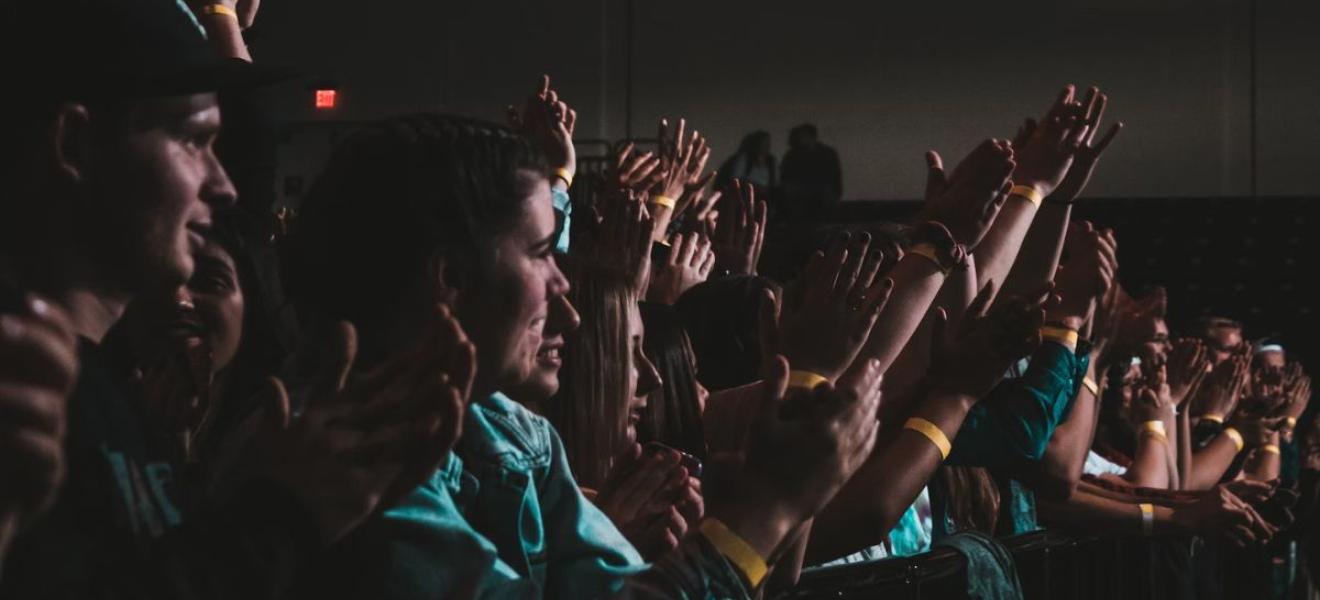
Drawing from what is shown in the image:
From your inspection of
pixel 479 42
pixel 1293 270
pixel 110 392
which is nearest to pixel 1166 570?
pixel 110 392

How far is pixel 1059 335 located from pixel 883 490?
85cm

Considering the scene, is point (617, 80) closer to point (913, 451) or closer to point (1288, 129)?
point (1288, 129)

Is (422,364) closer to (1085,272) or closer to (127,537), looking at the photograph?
(127,537)

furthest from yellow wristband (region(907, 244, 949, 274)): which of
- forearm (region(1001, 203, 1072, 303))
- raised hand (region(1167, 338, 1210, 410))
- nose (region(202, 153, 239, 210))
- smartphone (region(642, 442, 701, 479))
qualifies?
raised hand (region(1167, 338, 1210, 410))

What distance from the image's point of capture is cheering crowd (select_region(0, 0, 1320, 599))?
109cm

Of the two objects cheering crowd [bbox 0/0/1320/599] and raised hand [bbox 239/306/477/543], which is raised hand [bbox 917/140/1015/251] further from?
raised hand [bbox 239/306/477/543]

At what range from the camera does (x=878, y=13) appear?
1167 cm

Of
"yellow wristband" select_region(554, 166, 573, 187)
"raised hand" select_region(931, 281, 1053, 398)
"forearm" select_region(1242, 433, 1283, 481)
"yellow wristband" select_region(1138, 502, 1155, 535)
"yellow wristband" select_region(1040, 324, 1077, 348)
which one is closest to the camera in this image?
"raised hand" select_region(931, 281, 1053, 398)

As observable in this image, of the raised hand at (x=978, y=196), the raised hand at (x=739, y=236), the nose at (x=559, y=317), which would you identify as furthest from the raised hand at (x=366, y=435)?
the raised hand at (x=739, y=236)

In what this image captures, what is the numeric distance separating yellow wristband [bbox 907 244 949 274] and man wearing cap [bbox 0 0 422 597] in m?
1.27

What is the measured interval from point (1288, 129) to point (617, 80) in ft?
15.2

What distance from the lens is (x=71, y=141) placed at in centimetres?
119

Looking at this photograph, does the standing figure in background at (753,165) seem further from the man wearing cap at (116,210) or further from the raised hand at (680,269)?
the man wearing cap at (116,210)

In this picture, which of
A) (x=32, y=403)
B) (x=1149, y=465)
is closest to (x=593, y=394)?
(x=32, y=403)
